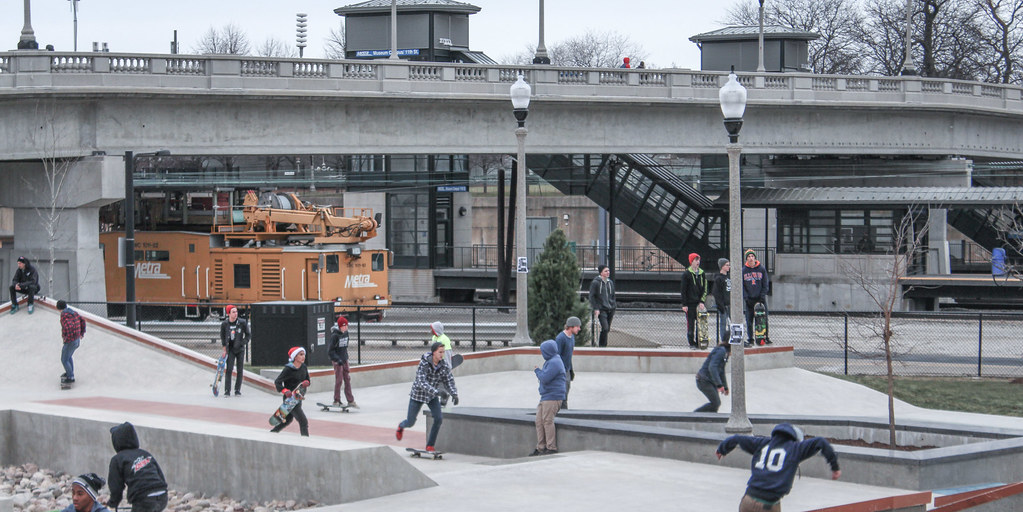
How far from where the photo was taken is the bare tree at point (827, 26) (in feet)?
244

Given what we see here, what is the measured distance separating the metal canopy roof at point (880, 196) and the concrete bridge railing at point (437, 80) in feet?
10.1

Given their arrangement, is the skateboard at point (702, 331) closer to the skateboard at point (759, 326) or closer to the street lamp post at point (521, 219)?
the skateboard at point (759, 326)

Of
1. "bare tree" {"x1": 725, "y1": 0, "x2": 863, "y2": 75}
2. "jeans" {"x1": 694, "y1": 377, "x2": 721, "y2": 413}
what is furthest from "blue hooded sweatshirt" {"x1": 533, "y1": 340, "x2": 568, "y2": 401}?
"bare tree" {"x1": 725, "y1": 0, "x2": 863, "y2": 75}

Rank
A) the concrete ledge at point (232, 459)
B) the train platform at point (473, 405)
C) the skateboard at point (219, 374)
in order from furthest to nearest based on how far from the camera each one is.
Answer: the skateboard at point (219, 374) → the concrete ledge at point (232, 459) → the train platform at point (473, 405)

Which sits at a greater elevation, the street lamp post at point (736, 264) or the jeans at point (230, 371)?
the street lamp post at point (736, 264)

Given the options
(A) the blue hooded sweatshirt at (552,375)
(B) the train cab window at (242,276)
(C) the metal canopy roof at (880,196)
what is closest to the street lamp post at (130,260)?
(B) the train cab window at (242,276)

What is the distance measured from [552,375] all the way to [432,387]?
1616 millimetres

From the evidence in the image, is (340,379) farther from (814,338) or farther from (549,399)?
(814,338)

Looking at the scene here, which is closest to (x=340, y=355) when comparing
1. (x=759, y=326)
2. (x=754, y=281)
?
(x=754, y=281)

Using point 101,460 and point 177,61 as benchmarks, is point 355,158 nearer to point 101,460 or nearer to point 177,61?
point 177,61

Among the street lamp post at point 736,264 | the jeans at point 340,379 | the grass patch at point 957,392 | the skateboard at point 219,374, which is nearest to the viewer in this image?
the street lamp post at point 736,264

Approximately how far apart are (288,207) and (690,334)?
1549 cm

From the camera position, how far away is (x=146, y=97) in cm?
3222

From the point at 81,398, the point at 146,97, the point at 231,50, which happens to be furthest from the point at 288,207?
the point at 231,50
